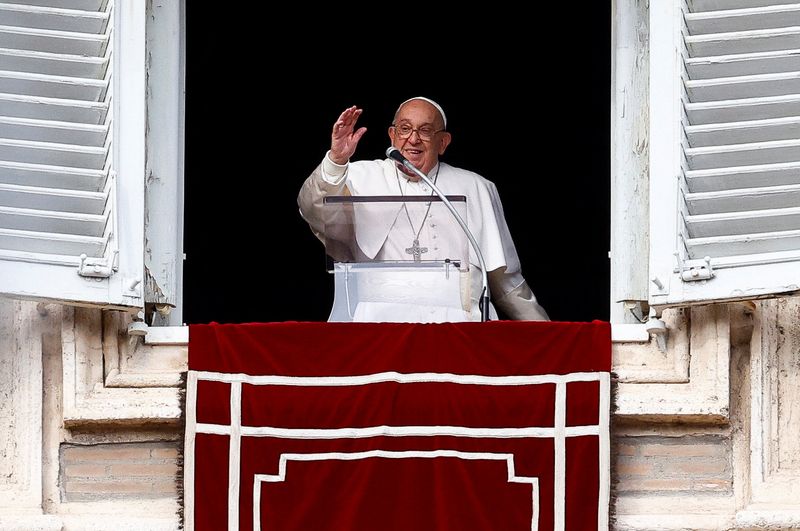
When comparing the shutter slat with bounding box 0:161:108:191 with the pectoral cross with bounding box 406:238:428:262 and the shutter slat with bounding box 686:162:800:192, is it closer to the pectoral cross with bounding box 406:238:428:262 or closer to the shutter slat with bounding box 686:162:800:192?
the pectoral cross with bounding box 406:238:428:262

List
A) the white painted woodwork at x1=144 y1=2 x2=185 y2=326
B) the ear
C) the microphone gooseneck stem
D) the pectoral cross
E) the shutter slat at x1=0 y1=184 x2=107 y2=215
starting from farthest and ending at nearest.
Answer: the ear → the pectoral cross → the white painted woodwork at x1=144 y1=2 x2=185 y2=326 → the microphone gooseneck stem → the shutter slat at x1=0 y1=184 x2=107 y2=215

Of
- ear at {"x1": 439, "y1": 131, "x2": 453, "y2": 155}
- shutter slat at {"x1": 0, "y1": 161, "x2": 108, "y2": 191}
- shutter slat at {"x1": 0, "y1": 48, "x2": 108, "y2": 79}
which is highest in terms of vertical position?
shutter slat at {"x1": 0, "y1": 48, "x2": 108, "y2": 79}

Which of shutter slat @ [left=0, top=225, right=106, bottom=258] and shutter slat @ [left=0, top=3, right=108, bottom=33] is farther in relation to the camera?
shutter slat @ [left=0, top=3, right=108, bottom=33]

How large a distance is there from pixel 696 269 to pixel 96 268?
183 cm

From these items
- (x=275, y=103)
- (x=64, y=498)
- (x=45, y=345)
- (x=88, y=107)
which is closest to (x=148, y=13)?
(x=88, y=107)

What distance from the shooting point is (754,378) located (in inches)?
249

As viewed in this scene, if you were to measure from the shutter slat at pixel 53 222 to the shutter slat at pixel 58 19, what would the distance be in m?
0.60

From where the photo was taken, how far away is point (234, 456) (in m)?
6.22

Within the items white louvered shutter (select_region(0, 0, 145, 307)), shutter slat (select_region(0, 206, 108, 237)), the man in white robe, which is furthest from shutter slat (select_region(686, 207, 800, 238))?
shutter slat (select_region(0, 206, 108, 237))

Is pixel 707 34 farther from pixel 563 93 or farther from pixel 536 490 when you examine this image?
pixel 563 93

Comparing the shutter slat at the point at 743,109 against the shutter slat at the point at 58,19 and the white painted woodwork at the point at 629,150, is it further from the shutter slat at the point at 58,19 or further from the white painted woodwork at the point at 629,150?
the shutter slat at the point at 58,19

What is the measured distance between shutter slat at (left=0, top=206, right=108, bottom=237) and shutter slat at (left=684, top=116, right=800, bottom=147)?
1859 millimetres

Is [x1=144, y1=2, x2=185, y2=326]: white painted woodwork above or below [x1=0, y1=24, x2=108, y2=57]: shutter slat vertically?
below

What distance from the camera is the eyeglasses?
25.3ft
